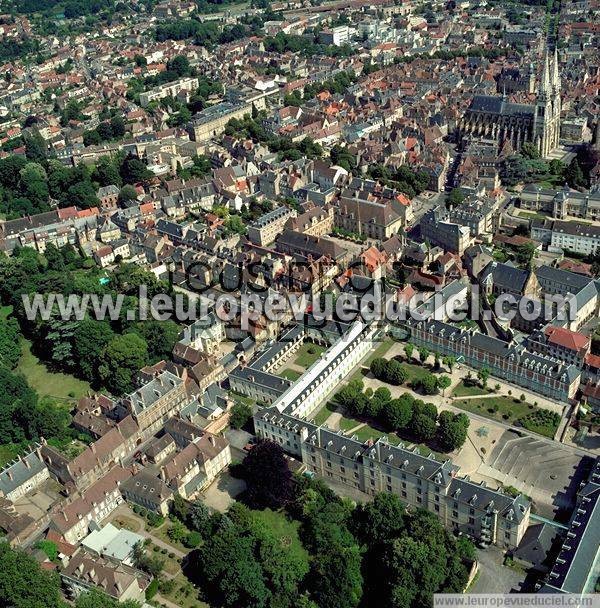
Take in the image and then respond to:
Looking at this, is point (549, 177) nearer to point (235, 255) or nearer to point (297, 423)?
point (235, 255)

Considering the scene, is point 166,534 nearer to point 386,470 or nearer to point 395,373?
point 386,470

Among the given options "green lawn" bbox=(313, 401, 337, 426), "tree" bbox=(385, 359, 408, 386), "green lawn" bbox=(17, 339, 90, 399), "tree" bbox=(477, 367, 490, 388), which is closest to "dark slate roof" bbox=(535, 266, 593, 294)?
"tree" bbox=(477, 367, 490, 388)

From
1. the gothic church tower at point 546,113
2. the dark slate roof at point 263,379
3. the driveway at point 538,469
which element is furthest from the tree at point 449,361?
the gothic church tower at point 546,113

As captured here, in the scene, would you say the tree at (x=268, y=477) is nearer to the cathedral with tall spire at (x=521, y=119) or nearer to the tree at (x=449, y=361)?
the tree at (x=449, y=361)

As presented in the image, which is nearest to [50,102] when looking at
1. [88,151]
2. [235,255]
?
[88,151]

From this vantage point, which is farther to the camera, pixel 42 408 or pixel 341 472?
pixel 42 408
